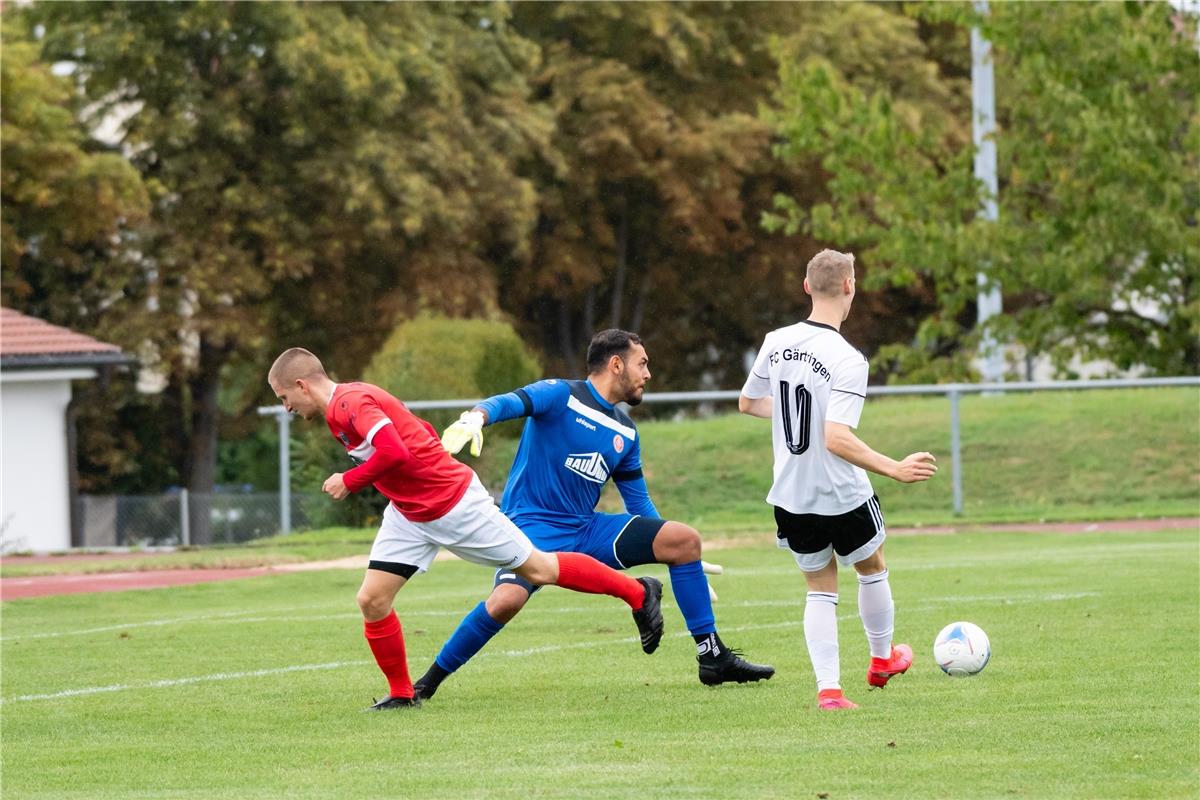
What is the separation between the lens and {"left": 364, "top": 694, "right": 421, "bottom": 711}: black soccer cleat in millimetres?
8836

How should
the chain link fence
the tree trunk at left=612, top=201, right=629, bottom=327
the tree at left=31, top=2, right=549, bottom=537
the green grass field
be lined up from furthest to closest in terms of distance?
the tree trunk at left=612, top=201, right=629, bottom=327
the tree at left=31, top=2, right=549, bottom=537
the chain link fence
the green grass field

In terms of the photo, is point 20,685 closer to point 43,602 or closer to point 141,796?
point 141,796

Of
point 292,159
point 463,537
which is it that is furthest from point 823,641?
point 292,159

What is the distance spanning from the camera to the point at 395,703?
8.89 m

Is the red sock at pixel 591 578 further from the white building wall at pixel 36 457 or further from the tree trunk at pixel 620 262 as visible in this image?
the tree trunk at pixel 620 262

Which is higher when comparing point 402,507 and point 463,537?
point 402,507

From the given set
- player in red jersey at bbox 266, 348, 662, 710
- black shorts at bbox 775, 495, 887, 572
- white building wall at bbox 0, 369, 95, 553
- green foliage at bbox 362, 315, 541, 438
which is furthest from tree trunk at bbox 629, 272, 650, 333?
black shorts at bbox 775, 495, 887, 572

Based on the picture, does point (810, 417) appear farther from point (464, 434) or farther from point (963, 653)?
point (963, 653)

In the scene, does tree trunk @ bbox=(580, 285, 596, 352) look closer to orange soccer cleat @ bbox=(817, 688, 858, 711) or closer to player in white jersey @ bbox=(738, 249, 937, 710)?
player in white jersey @ bbox=(738, 249, 937, 710)

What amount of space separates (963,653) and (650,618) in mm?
1460

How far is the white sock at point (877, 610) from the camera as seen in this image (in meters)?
8.65

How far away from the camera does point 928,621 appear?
1197 cm

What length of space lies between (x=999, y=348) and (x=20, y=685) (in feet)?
79.0

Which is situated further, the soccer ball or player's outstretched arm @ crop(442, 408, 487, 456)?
the soccer ball
